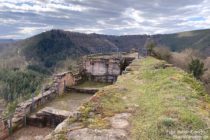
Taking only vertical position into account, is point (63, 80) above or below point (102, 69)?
below

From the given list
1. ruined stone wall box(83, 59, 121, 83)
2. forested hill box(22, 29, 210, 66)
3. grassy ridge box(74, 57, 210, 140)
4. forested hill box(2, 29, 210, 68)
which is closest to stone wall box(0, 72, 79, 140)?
ruined stone wall box(83, 59, 121, 83)

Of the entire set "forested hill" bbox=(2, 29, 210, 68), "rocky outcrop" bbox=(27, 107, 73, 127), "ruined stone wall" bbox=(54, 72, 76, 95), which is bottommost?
"rocky outcrop" bbox=(27, 107, 73, 127)

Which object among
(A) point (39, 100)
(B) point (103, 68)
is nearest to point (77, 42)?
→ (B) point (103, 68)

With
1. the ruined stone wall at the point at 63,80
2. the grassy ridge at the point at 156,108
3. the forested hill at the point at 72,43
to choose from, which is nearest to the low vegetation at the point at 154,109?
the grassy ridge at the point at 156,108

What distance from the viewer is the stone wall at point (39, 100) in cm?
729

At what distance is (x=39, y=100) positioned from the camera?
30.1 feet

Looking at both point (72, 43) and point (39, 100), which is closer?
point (39, 100)

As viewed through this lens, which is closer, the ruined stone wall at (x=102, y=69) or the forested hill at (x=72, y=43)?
the ruined stone wall at (x=102, y=69)

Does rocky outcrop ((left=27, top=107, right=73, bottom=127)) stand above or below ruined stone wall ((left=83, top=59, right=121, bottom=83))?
below

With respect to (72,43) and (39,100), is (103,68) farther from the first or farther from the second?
(72,43)

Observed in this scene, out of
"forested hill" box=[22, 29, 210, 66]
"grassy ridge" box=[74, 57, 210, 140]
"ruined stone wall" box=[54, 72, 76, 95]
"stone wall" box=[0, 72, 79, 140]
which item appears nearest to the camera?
"grassy ridge" box=[74, 57, 210, 140]

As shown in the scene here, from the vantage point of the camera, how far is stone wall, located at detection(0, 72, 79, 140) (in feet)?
23.9

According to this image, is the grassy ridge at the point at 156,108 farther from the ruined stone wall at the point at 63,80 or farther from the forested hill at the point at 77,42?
the forested hill at the point at 77,42

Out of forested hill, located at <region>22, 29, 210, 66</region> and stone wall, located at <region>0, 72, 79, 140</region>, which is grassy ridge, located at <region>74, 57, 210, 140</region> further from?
forested hill, located at <region>22, 29, 210, 66</region>
